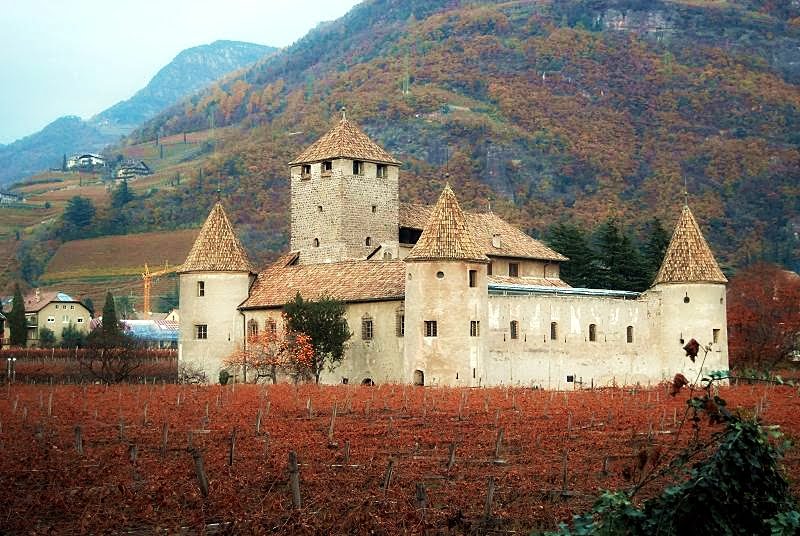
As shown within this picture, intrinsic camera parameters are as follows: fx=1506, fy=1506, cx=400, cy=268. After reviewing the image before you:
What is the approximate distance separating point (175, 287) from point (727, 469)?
162911 millimetres

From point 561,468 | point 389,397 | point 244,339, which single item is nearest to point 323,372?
point 244,339

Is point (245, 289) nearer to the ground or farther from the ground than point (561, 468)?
farther from the ground

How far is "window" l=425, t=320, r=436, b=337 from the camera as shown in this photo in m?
59.8

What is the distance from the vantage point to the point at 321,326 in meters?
63.2

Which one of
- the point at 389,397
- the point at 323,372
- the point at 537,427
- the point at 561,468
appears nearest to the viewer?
the point at 561,468

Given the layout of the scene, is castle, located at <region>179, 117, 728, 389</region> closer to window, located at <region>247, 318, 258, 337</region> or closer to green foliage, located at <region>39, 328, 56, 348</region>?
window, located at <region>247, 318, 258, 337</region>

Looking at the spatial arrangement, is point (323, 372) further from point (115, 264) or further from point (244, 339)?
point (115, 264)

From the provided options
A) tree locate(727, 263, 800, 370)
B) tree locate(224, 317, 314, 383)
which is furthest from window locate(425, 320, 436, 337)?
tree locate(727, 263, 800, 370)

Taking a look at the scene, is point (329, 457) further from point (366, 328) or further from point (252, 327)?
point (252, 327)

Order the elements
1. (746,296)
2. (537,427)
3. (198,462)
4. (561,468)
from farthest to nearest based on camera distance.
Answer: (746,296) < (537,427) < (561,468) < (198,462)

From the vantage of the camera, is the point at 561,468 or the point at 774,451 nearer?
the point at 774,451

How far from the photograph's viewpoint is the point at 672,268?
69250 millimetres

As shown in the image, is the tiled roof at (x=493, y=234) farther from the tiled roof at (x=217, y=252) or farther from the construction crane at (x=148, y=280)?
the construction crane at (x=148, y=280)

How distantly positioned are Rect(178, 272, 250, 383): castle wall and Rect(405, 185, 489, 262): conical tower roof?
12060mm
